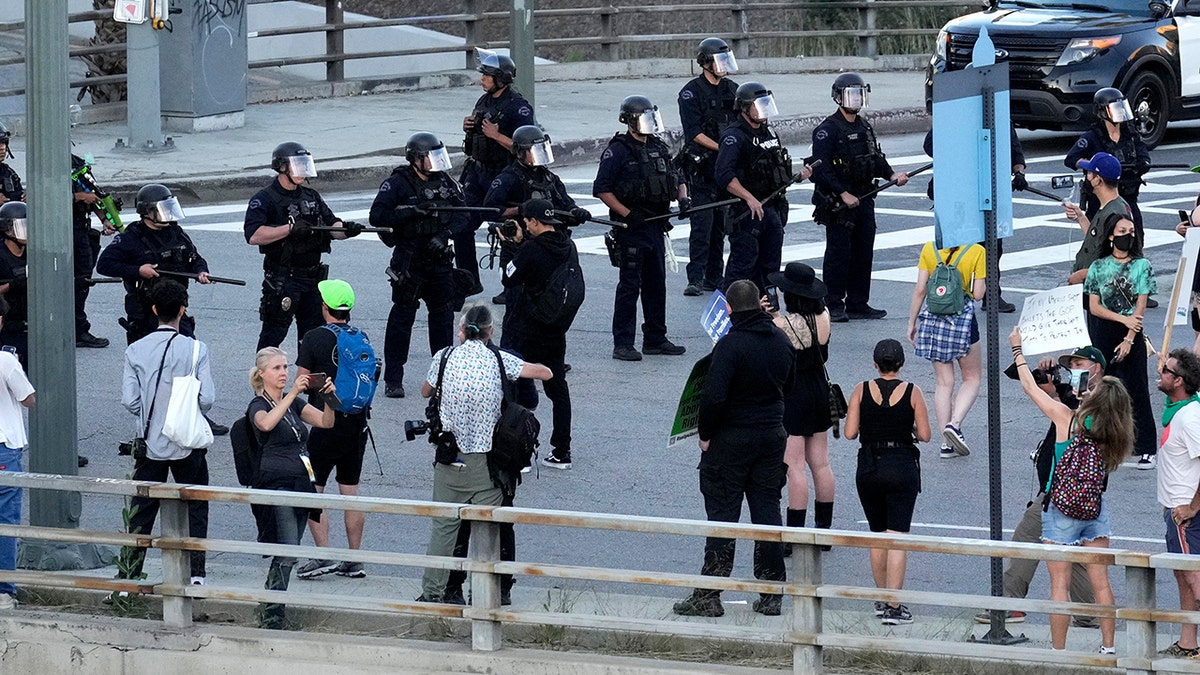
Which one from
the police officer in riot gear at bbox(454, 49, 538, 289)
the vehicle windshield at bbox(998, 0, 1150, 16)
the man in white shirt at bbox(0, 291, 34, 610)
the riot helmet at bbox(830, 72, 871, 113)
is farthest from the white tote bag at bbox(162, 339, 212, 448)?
the vehicle windshield at bbox(998, 0, 1150, 16)

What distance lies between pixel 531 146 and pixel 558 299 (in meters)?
2.02

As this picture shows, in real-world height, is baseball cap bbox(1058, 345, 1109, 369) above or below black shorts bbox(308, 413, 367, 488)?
above

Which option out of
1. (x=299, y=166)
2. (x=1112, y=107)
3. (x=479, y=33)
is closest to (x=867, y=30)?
(x=479, y=33)

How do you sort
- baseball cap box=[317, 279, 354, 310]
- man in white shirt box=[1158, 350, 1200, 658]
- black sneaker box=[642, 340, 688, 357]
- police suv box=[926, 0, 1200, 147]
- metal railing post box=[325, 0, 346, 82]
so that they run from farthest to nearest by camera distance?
metal railing post box=[325, 0, 346, 82] → police suv box=[926, 0, 1200, 147] → black sneaker box=[642, 340, 688, 357] → baseball cap box=[317, 279, 354, 310] → man in white shirt box=[1158, 350, 1200, 658]

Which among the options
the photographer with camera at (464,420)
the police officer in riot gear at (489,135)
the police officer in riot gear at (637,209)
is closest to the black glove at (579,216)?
the police officer in riot gear at (637,209)

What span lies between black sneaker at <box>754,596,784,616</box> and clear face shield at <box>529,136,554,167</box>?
4746mm

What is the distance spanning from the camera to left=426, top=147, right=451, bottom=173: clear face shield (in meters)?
12.3

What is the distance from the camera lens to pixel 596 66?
26.9 meters

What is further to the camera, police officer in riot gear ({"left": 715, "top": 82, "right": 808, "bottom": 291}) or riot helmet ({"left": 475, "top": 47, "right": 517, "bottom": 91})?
riot helmet ({"left": 475, "top": 47, "right": 517, "bottom": 91})

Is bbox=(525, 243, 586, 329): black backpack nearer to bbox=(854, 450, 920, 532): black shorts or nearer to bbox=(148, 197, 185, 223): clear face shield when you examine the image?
bbox=(148, 197, 185, 223): clear face shield

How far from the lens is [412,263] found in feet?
40.0

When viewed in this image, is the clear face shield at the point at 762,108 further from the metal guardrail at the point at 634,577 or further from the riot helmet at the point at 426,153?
the metal guardrail at the point at 634,577

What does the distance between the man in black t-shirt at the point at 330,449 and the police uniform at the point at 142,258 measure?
2.16 meters

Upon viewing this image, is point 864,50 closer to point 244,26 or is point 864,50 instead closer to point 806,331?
point 244,26
